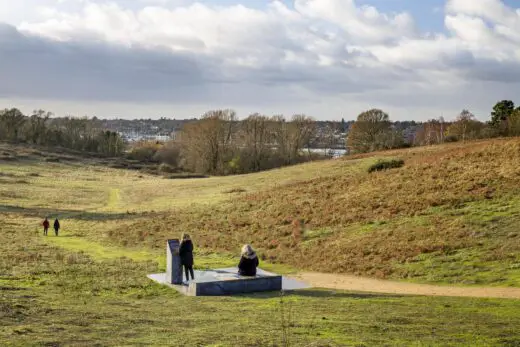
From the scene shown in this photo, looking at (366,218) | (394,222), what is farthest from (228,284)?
(366,218)

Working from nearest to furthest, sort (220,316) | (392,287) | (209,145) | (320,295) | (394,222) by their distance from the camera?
(220,316) < (320,295) < (392,287) < (394,222) < (209,145)

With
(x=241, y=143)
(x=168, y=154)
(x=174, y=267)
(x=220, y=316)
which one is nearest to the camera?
(x=220, y=316)

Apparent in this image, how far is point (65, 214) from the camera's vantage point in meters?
52.0

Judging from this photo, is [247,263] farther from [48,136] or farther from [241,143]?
[48,136]

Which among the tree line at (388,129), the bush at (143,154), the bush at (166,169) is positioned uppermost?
the tree line at (388,129)

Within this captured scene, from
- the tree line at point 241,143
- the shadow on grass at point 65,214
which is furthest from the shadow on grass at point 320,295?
the tree line at point 241,143

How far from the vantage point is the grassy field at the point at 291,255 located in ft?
43.9

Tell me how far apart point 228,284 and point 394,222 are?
15.2 meters

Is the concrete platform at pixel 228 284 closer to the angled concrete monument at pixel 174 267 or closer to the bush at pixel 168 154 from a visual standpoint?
the angled concrete monument at pixel 174 267

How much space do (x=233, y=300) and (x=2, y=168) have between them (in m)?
86.5

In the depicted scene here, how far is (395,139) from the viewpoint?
95375 millimetres

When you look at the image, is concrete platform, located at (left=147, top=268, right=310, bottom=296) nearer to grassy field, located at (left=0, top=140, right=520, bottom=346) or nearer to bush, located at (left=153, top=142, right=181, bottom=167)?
grassy field, located at (left=0, top=140, right=520, bottom=346)

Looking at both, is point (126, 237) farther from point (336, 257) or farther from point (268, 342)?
point (268, 342)

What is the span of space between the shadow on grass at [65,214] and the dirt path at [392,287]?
87.9 ft
